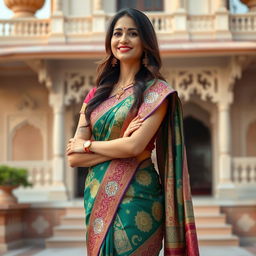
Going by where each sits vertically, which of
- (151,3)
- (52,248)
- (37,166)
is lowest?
(52,248)

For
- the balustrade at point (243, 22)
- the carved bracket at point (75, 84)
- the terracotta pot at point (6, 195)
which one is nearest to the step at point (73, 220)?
the terracotta pot at point (6, 195)

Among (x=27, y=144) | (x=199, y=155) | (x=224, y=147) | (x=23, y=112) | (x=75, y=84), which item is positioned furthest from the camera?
(x=199, y=155)

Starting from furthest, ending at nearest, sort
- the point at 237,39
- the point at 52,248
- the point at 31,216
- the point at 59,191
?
the point at 237,39 → the point at 59,191 → the point at 31,216 → the point at 52,248

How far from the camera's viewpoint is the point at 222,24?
11.1 metres

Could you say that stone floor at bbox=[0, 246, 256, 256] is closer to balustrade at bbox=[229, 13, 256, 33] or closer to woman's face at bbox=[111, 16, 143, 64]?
balustrade at bbox=[229, 13, 256, 33]

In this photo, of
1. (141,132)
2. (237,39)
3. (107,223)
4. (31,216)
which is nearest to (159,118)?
(141,132)

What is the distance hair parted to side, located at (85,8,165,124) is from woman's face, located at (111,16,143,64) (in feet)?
0.06

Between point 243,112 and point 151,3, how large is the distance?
3.05m

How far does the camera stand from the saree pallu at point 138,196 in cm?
219

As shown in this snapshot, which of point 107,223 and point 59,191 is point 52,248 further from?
point 107,223

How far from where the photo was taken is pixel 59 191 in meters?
10.3

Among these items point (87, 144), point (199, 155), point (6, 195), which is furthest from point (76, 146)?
Answer: point (199, 155)

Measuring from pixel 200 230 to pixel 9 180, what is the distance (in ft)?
9.92

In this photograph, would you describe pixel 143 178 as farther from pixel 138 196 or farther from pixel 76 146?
pixel 76 146
